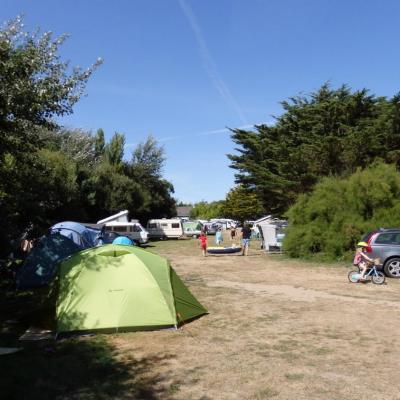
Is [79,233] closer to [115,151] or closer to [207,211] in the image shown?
[115,151]

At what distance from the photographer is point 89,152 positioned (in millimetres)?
48312

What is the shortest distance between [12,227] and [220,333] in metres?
5.09

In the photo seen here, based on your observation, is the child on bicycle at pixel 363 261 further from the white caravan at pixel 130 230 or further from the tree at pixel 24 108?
the white caravan at pixel 130 230

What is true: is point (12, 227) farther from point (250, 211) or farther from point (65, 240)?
point (250, 211)

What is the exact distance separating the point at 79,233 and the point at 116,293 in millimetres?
9858

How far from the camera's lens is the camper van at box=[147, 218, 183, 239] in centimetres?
4241

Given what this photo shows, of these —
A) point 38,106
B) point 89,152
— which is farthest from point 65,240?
point 89,152

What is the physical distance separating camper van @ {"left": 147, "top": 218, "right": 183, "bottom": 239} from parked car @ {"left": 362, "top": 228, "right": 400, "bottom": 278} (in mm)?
28461

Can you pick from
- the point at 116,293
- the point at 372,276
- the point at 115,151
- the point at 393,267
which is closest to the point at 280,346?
the point at 116,293

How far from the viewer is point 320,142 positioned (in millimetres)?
29828

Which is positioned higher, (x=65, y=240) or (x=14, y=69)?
(x=14, y=69)

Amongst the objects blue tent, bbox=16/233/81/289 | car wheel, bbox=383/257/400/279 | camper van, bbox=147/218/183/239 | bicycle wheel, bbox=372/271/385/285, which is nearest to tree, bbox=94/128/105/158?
camper van, bbox=147/218/183/239

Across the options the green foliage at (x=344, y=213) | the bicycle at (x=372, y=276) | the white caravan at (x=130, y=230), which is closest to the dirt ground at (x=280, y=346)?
the bicycle at (x=372, y=276)

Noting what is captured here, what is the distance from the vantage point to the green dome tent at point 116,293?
8.07 m
